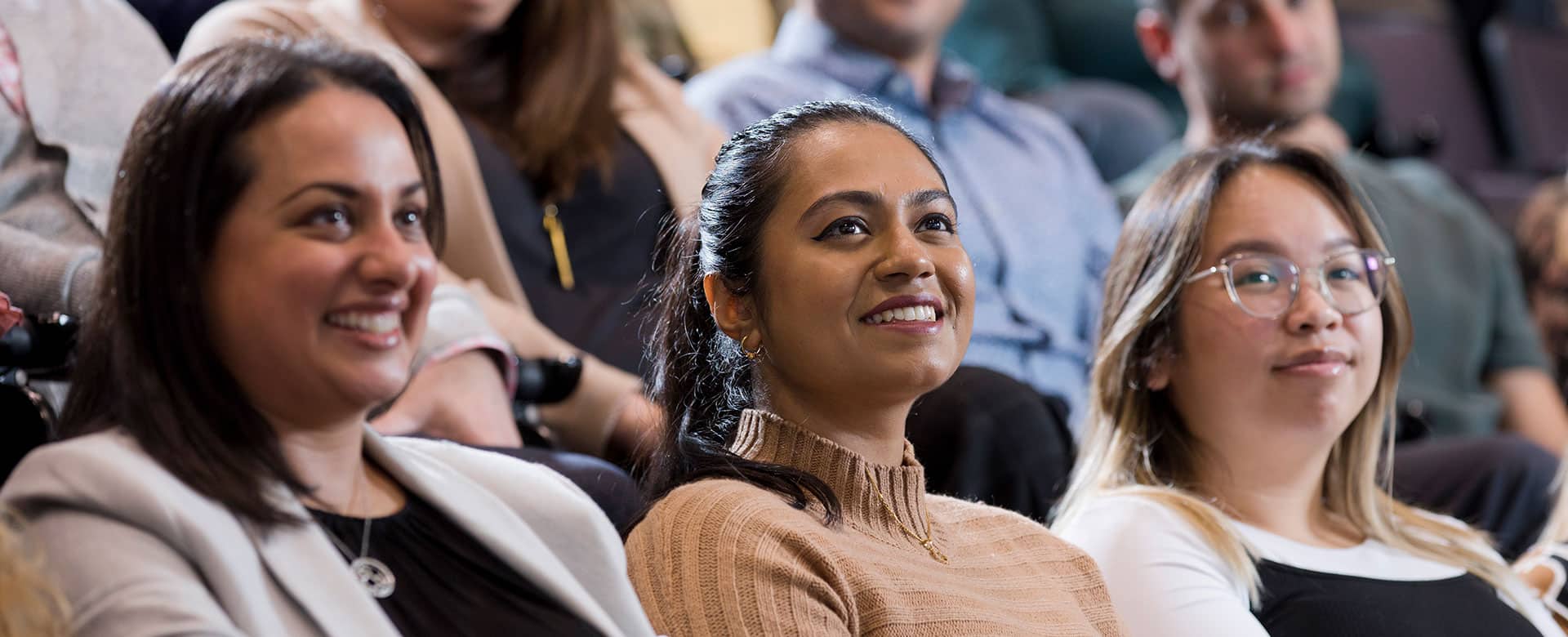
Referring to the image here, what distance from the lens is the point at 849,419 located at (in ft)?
4.09

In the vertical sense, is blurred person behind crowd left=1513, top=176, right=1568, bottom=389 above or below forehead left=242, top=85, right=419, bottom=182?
below

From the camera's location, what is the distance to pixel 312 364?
3.21 feet

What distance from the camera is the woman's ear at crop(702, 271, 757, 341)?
127cm

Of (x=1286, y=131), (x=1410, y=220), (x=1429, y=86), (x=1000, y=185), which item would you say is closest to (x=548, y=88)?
(x=1000, y=185)

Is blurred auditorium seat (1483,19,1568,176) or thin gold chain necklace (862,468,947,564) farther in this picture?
blurred auditorium seat (1483,19,1568,176)

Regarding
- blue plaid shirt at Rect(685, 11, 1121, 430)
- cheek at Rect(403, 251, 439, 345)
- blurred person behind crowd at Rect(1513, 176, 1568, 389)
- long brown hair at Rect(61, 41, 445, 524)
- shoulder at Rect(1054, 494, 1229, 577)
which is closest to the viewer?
long brown hair at Rect(61, 41, 445, 524)

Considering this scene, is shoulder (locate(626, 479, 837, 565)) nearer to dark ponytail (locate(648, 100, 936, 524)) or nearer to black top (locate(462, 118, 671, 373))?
dark ponytail (locate(648, 100, 936, 524))

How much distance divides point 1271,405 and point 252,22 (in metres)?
1.05

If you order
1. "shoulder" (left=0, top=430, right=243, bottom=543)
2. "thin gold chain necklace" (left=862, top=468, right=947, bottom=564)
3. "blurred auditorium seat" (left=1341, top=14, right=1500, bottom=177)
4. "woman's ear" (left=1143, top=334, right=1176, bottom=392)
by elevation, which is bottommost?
"blurred auditorium seat" (left=1341, top=14, right=1500, bottom=177)

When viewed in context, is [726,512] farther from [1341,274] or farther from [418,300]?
[1341,274]

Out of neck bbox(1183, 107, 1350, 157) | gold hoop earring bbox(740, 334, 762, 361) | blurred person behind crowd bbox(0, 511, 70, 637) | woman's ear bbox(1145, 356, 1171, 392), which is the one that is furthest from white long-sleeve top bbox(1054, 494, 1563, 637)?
neck bbox(1183, 107, 1350, 157)

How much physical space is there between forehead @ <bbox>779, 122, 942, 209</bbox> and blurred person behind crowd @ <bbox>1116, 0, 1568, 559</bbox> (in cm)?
116

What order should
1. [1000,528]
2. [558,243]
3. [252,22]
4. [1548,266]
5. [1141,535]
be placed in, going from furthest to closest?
[1548,266] < [558,243] < [252,22] < [1141,535] < [1000,528]

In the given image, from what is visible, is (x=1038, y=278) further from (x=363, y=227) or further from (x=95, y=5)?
(x=363, y=227)
